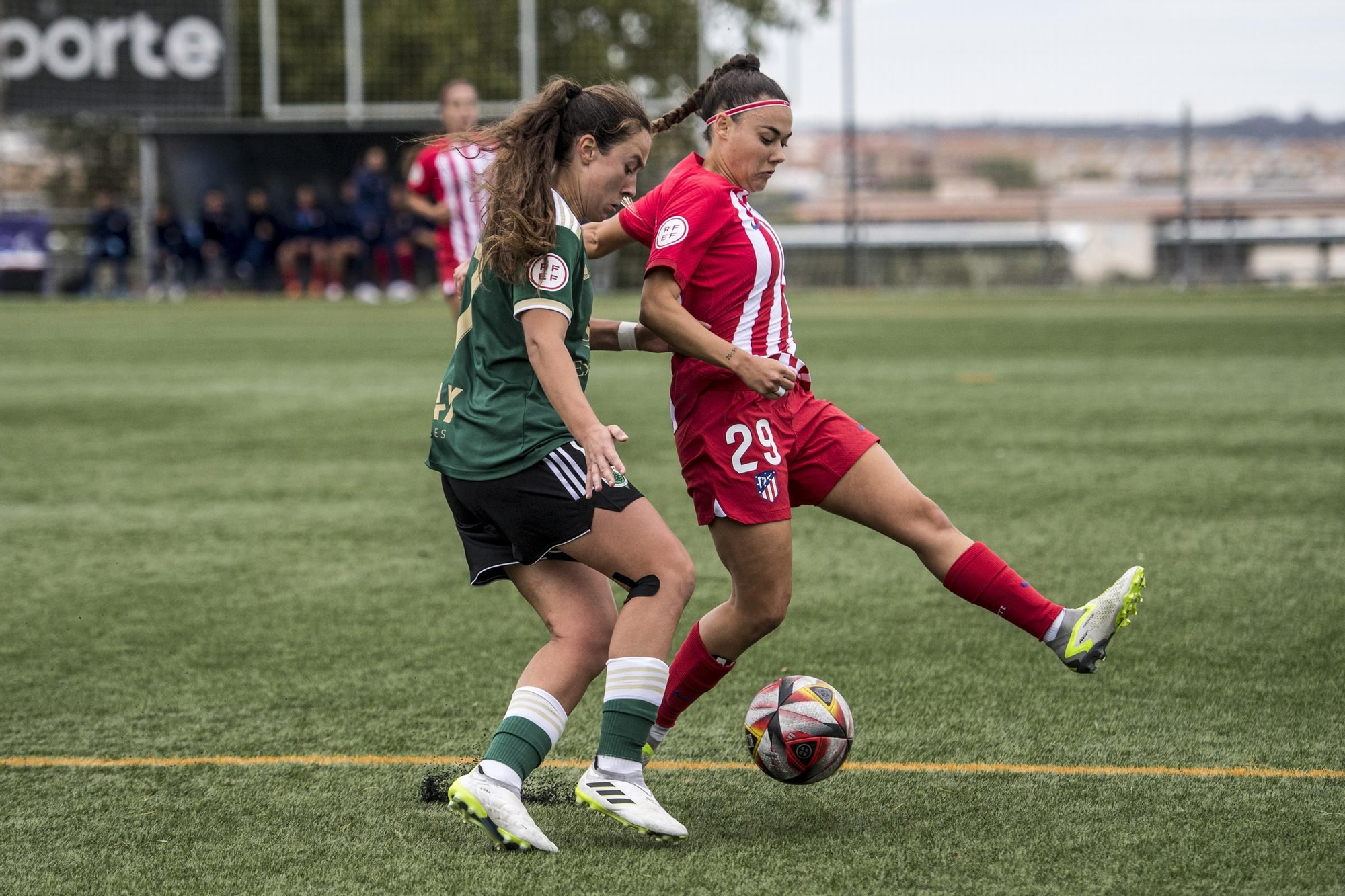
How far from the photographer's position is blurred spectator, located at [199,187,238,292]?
28750mm

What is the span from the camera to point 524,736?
11.4 ft

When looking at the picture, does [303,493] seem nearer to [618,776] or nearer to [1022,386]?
[618,776]

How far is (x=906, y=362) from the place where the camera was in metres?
15.1

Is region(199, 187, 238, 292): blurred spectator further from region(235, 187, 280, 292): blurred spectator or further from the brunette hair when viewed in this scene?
the brunette hair

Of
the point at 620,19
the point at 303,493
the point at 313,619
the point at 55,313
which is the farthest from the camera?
the point at 620,19

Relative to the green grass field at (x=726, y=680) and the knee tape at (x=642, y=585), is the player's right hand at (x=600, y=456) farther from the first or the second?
the green grass field at (x=726, y=680)

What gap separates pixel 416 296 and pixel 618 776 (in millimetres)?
25827

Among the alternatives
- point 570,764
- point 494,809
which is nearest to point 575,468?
point 494,809

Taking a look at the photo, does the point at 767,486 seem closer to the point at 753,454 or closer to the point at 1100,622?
the point at 753,454

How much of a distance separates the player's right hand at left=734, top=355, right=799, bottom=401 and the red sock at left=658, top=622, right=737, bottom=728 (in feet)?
2.65

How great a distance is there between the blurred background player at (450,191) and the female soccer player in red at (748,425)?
20.8ft

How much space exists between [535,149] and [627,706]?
1279 millimetres

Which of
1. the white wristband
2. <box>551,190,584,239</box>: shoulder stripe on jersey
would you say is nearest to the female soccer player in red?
the white wristband

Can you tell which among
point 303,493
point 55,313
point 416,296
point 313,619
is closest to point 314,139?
point 416,296
